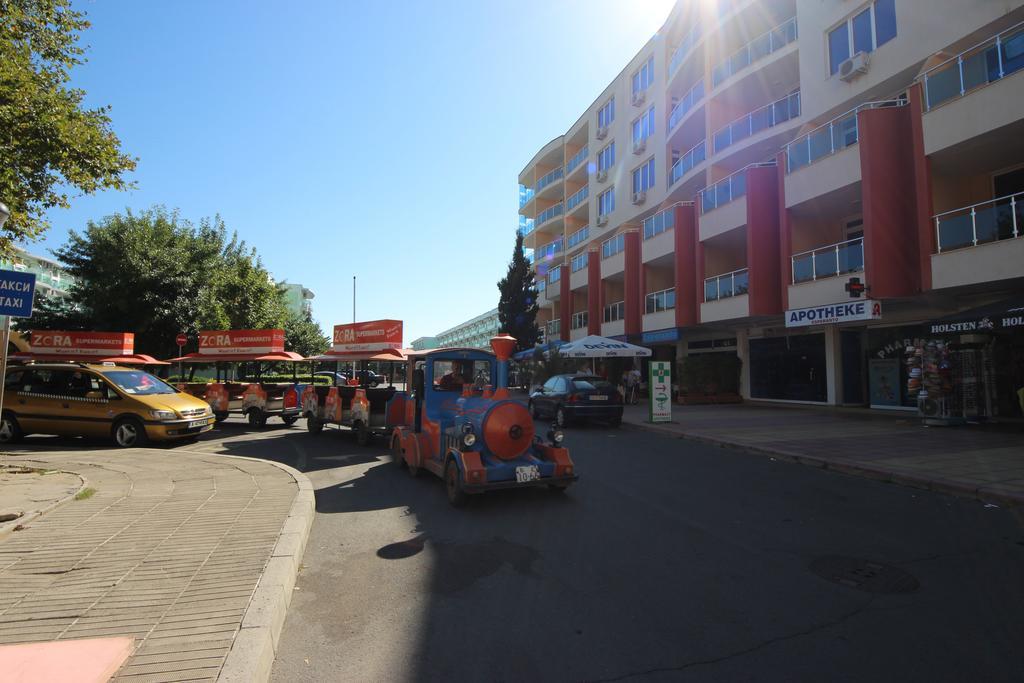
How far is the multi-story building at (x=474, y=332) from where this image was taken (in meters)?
121

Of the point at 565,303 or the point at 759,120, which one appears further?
the point at 565,303

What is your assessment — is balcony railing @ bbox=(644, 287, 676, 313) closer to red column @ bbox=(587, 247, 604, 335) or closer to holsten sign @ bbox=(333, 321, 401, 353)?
red column @ bbox=(587, 247, 604, 335)

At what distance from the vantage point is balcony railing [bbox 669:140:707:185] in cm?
2345

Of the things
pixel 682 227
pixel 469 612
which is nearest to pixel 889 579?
pixel 469 612

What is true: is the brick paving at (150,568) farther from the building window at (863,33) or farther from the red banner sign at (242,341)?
the building window at (863,33)

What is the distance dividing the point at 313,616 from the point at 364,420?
8.23m

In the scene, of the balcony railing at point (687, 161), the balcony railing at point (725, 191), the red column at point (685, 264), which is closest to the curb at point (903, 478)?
the balcony railing at point (725, 191)

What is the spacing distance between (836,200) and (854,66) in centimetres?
397

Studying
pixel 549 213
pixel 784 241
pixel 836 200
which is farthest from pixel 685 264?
pixel 549 213

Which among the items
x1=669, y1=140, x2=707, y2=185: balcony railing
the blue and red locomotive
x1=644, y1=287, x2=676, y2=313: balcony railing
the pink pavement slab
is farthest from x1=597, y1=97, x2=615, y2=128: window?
the pink pavement slab

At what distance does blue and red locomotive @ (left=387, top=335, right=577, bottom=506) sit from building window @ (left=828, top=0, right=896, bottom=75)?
16441mm

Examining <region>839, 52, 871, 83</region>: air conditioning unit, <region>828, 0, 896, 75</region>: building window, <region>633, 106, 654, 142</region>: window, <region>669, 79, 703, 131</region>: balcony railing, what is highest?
<region>633, 106, 654, 142</region>: window

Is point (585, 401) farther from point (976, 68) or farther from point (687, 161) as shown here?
point (687, 161)

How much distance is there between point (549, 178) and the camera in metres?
44.2
